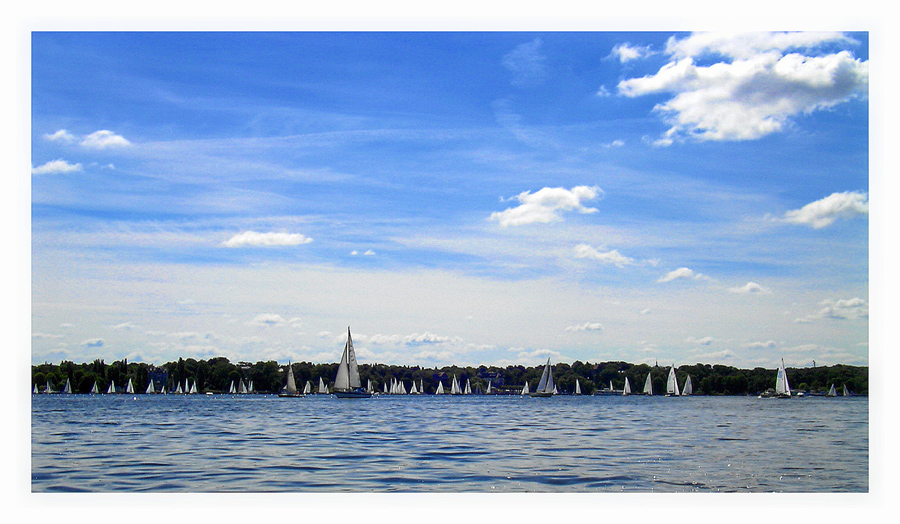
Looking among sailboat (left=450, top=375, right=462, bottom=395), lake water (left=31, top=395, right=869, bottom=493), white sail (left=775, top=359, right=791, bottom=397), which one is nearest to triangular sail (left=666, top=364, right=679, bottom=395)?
white sail (left=775, top=359, right=791, bottom=397)

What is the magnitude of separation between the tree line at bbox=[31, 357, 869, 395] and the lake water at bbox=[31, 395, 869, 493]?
50.9 inches

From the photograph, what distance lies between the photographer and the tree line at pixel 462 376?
24516mm

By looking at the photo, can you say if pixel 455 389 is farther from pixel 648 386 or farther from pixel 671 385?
pixel 671 385

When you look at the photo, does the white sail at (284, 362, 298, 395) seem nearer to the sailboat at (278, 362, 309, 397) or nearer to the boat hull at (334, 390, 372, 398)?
the sailboat at (278, 362, 309, 397)

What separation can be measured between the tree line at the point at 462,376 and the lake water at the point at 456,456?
129 cm

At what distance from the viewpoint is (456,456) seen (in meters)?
17.3

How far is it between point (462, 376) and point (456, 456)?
21.0m

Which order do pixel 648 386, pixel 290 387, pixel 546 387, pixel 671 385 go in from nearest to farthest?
pixel 671 385, pixel 648 386, pixel 290 387, pixel 546 387

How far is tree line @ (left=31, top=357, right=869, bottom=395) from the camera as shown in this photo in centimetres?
2452

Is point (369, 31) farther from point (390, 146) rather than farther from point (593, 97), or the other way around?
point (593, 97)

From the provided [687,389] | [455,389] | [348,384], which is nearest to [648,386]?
[687,389]
